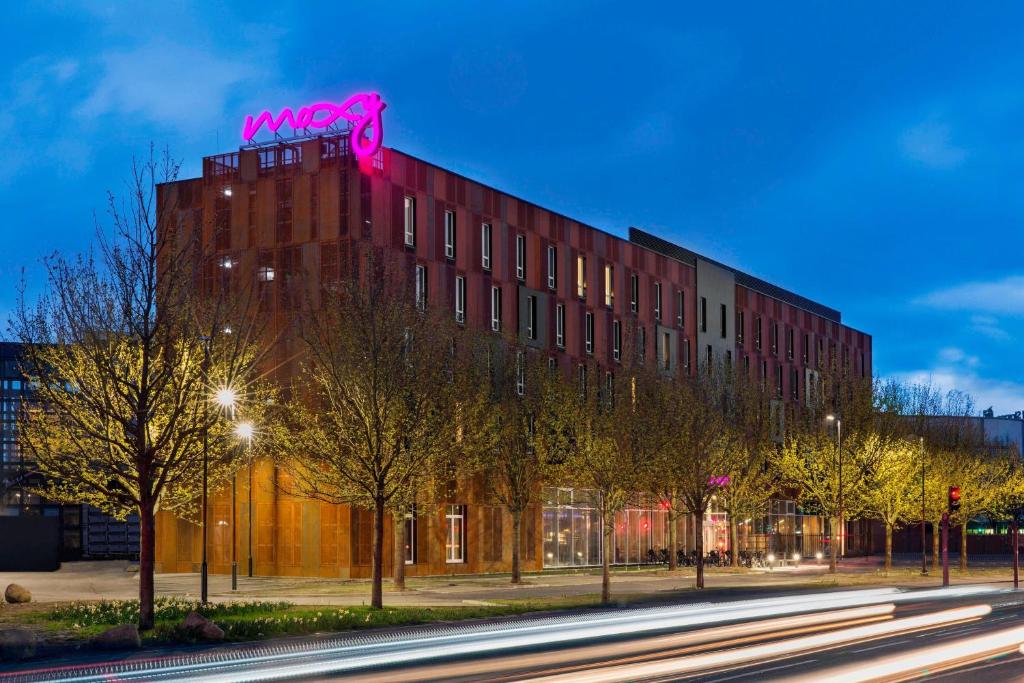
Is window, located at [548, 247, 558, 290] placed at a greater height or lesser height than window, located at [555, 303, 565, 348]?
greater

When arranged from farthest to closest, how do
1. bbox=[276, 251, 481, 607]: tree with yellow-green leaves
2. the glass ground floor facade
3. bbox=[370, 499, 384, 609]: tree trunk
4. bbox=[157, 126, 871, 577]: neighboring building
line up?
1. the glass ground floor facade
2. bbox=[157, 126, 871, 577]: neighboring building
3. bbox=[276, 251, 481, 607]: tree with yellow-green leaves
4. bbox=[370, 499, 384, 609]: tree trunk

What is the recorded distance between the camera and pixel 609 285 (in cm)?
8188

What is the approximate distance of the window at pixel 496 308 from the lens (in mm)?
70000

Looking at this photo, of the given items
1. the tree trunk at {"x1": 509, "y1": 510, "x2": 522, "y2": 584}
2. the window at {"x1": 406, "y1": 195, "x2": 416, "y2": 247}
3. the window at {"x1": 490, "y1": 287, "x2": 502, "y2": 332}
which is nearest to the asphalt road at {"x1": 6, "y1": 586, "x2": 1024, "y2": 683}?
the tree trunk at {"x1": 509, "y1": 510, "x2": 522, "y2": 584}

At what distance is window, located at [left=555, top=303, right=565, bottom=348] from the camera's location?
248ft

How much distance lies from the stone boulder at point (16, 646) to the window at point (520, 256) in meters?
49.2

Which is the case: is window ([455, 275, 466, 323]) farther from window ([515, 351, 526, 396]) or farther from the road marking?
the road marking

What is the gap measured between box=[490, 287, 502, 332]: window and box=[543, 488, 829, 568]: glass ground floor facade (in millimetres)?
9650

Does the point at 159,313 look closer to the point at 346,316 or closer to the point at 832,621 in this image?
the point at 346,316

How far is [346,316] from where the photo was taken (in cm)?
4209

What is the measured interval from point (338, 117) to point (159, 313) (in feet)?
105

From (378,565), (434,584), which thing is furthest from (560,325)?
(378,565)

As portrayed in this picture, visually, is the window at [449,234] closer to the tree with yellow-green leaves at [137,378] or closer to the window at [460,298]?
the window at [460,298]

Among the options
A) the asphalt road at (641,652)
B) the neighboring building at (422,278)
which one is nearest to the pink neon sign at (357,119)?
the neighboring building at (422,278)
